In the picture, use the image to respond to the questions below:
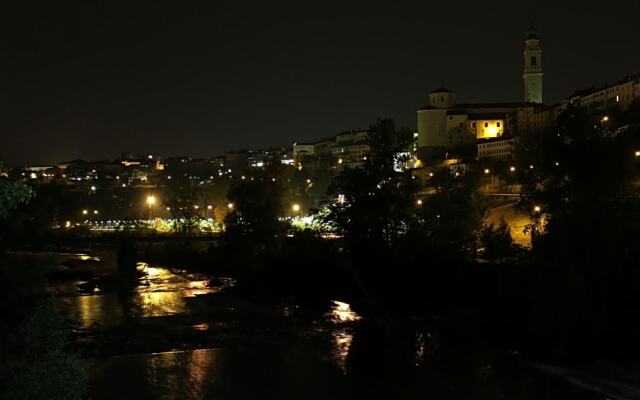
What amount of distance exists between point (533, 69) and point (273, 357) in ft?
261

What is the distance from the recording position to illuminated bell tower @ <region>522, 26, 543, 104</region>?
90562 mm

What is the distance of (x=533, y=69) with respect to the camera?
91.1 metres

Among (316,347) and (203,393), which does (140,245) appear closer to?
(316,347)

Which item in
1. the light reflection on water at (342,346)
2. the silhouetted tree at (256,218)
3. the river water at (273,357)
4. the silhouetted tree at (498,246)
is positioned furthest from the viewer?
the silhouetted tree at (256,218)

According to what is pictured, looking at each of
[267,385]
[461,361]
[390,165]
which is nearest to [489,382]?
[461,361]

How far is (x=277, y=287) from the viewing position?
3575 centimetres

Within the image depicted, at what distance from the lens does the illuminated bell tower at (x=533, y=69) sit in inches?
3565

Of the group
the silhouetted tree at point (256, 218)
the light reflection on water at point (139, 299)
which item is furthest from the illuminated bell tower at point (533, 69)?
the light reflection on water at point (139, 299)

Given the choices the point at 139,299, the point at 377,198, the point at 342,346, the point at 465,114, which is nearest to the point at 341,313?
the point at 342,346

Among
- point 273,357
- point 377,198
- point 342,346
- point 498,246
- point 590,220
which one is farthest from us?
point 377,198

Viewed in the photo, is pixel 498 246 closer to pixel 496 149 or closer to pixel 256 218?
pixel 256 218

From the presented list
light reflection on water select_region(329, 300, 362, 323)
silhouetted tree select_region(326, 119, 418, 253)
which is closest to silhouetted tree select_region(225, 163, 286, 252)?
silhouetted tree select_region(326, 119, 418, 253)

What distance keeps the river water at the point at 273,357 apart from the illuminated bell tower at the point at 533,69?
68.4 metres

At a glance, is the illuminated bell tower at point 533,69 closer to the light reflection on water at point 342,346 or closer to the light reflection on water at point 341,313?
the light reflection on water at point 341,313
